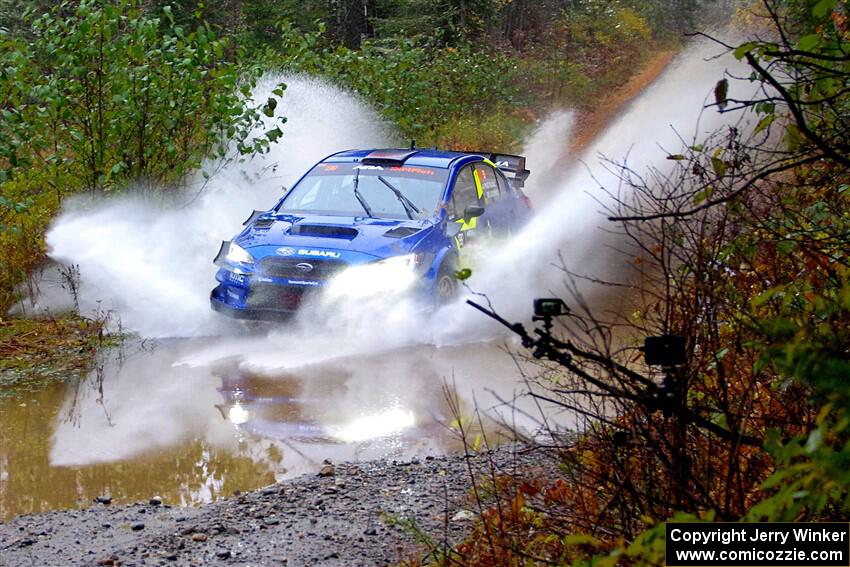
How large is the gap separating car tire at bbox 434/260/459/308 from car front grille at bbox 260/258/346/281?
107cm

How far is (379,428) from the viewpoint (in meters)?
7.82

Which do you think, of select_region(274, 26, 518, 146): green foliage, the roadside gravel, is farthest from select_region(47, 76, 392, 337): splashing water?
the roadside gravel

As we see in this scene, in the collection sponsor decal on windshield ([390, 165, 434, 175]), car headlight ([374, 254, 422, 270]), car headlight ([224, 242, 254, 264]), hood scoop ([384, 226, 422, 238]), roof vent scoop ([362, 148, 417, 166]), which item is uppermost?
roof vent scoop ([362, 148, 417, 166])

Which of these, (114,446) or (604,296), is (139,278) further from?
(604,296)

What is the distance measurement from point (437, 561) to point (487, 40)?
2899 centimetres

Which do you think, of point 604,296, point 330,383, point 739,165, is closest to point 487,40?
point 604,296

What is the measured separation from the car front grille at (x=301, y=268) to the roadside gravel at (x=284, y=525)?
3695 mm

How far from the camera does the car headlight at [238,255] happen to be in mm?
Answer: 10406

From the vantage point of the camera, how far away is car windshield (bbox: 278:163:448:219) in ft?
36.8

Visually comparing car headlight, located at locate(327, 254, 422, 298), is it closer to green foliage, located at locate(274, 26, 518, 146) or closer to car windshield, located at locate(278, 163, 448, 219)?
car windshield, located at locate(278, 163, 448, 219)

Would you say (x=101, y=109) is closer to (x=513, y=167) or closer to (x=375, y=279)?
(x=375, y=279)

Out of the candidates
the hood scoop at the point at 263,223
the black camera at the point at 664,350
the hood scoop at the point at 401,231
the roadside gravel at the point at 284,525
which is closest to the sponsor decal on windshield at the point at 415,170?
the hood scoop at the point at 401,231

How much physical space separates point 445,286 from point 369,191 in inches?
63.0

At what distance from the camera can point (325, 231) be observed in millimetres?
10633
